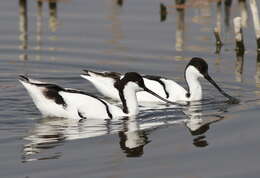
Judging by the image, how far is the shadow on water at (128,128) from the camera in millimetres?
13719

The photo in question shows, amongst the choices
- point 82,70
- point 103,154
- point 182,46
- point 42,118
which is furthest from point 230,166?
point 182,46

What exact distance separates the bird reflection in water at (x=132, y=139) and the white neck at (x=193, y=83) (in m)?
2.34

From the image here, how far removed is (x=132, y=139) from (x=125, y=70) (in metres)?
4.94

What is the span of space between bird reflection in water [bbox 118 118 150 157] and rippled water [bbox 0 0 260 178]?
0.06ft

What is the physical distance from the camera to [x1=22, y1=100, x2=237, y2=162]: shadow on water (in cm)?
1372

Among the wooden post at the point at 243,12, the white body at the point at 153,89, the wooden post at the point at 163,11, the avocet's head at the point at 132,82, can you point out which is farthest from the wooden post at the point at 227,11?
the avocet's head at the point at 132,82

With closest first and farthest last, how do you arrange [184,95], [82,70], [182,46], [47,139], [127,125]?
[47,139] < [127,125] < [184,95] < [82,70] < [182,46]

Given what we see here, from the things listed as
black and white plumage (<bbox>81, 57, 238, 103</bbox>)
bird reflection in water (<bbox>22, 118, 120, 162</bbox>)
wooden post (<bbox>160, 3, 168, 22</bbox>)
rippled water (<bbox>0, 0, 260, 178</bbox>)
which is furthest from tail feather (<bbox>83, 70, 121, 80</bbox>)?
wooden post (<bbox>160, 3, 168, 22</bbox>)

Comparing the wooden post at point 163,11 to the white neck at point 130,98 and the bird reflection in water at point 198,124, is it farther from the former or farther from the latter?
the white neck at point 130,98

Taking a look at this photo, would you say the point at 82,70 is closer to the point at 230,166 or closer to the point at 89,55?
the point at 89,55

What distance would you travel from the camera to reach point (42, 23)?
23.1 m

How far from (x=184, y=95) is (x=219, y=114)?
6.11ft

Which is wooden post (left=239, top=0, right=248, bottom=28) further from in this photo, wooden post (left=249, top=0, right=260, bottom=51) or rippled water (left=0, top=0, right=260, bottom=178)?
wooden post (left=249, top=0, right=260, bottom=51)

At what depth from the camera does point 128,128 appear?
15320 millimetres
